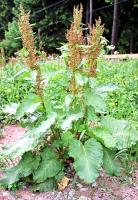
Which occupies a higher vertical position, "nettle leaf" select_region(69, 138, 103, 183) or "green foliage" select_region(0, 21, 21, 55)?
"nettle leaf" select_region(69, 138, 103, 183)

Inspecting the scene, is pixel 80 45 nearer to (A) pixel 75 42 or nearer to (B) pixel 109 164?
→ (A) pixel 75 42

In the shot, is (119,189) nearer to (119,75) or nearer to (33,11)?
(119,75)

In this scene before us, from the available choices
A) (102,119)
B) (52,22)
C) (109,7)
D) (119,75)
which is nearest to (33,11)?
(52,22)

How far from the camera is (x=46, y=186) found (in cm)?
396

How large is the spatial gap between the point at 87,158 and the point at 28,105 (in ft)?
2.43

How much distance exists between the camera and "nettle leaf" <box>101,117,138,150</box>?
13.6ft

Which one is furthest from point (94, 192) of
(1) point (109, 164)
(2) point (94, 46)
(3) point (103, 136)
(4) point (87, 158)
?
(2) point (94, 46)

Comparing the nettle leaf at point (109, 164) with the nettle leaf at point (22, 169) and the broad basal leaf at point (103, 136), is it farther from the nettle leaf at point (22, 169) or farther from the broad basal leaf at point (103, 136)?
the nettle leaf at point (22, 169)

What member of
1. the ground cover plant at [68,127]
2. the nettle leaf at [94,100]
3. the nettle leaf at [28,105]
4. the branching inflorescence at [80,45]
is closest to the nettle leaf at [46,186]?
the ground cover plant at [68,127]

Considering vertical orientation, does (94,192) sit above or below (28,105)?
below

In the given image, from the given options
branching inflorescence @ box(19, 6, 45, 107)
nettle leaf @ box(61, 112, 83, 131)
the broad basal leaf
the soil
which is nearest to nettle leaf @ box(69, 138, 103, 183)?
the broad basal leaf

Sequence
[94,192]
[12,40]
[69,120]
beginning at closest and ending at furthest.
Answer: [69,120] < [94,192] < [12,40]

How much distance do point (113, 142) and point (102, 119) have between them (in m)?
0.49

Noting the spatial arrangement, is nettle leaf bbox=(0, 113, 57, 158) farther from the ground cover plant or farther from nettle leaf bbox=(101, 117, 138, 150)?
nettle leaf bbox=(101, 117, 138, 150)
